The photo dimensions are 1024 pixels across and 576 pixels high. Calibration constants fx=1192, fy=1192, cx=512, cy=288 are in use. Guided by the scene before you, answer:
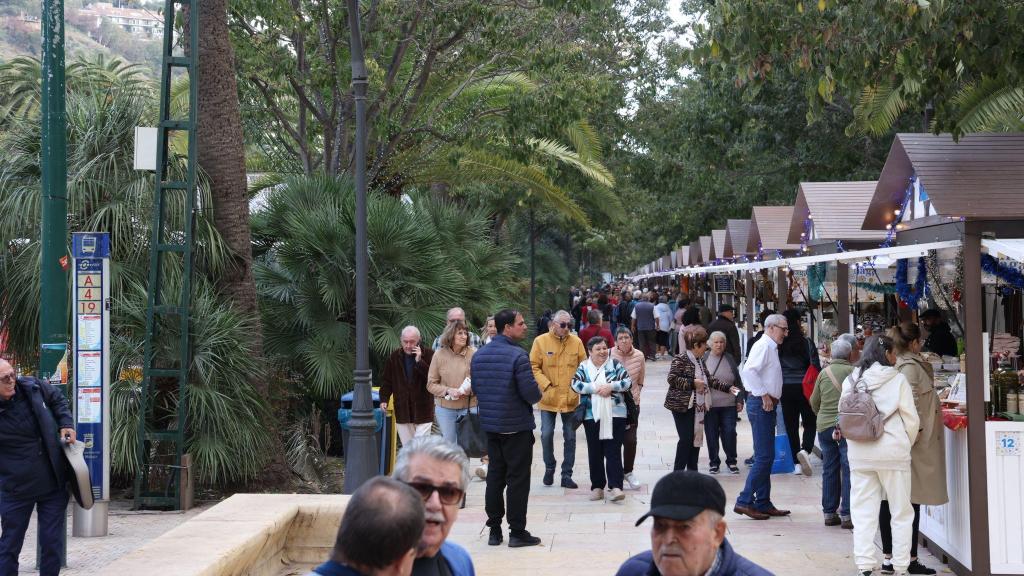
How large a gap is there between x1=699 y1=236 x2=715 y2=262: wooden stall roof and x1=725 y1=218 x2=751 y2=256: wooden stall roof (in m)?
4.48

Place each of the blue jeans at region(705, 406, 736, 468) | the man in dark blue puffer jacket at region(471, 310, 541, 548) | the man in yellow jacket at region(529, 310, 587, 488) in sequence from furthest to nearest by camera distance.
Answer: the blue jeans at region(705, 406, 736, 468)
the man in yellow jacket at region(529, 310, 587, 488)
the man in dark blue puffer jacket at region(471, 310, 541, 548)

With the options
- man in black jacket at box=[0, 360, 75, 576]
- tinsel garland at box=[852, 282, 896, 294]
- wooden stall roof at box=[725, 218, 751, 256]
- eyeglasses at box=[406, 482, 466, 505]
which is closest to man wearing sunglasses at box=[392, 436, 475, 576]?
eyeglasses at box=[406, 482, 466, 505]

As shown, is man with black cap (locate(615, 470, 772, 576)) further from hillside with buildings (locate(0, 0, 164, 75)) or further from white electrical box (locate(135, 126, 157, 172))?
hillside with buildings (locate(0, 0, 164, 75))

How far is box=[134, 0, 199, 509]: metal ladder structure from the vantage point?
10922 mm

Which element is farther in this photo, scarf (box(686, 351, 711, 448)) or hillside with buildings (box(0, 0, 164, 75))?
hillside with buildings (box(0, 0, 164, 75))

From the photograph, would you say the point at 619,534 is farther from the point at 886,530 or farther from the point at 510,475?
the point at 886,530

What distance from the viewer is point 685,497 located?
10.9ft

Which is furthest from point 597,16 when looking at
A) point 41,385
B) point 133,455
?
Answer: point 41,385

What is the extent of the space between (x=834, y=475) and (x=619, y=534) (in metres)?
1.90

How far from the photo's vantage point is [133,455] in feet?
36.7

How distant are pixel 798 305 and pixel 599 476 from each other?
11.4m

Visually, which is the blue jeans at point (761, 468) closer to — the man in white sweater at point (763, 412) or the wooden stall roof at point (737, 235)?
the man in white sweater at point (763, 412)

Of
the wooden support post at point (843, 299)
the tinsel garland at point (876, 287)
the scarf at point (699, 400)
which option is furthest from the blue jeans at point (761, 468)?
the tinsel garland at point (876, 287)

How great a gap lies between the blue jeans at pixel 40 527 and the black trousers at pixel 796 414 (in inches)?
282
